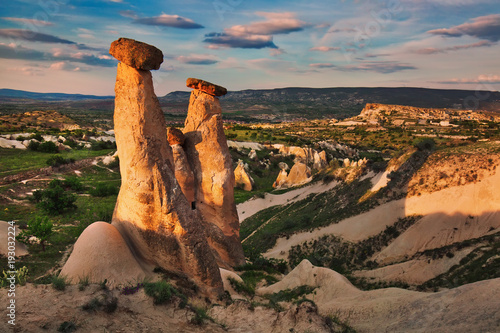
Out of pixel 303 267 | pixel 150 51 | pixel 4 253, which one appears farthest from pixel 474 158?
pixel 4 253

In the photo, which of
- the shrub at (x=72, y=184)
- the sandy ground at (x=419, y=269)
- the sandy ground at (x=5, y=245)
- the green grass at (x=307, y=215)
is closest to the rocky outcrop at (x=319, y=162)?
the green grass at (x=307, y=215)

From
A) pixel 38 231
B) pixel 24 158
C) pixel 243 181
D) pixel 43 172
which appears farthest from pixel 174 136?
pixel 24 158

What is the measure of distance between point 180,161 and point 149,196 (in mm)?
5285

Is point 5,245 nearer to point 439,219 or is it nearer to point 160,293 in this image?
point 160,293

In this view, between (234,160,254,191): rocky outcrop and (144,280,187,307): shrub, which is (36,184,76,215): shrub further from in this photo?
(234,160,254,191): rocky outcrop

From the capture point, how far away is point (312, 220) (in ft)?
78.2

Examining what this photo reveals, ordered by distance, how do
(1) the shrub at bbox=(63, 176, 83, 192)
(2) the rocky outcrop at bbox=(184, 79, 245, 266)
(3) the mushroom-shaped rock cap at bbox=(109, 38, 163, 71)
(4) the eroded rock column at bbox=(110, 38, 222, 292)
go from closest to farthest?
(3) the mushroom-shaped rock cap at bbox=(109, 38, 163, 71) → (4) the eroded rock column at bbox=(110, 38, 222, 292) → (2) the rocky outcrop at bbox=(184, 79, 245, 266) → (1) the shrub at bbox=(63, 176, 83, 192)

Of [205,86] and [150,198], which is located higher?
[205,86]

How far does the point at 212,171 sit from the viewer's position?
15.9m

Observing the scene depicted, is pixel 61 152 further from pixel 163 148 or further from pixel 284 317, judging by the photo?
pixel 284 317

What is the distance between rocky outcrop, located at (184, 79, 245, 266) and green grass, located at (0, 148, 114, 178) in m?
24.5

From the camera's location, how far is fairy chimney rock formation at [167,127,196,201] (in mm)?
15055

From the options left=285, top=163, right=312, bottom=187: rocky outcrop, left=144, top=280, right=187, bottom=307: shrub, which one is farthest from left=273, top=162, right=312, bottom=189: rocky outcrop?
left=144, top=280, right=187, bottom=307: shrub

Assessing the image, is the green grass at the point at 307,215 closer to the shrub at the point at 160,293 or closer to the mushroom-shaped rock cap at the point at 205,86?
the mushroom-shaped rock cap at the point at 205,86
